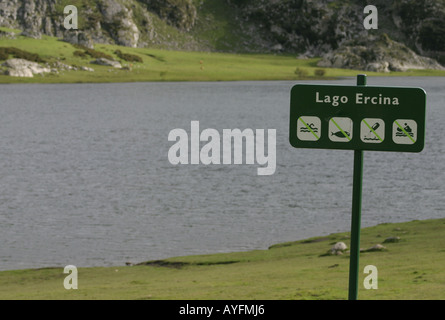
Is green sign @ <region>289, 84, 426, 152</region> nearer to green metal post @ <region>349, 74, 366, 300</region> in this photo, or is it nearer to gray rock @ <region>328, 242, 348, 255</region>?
green metal post @ <region>349, 74, 366, 300</region>

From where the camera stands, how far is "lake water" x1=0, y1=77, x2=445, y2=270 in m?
38.8

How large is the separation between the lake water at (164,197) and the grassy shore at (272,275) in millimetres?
3405

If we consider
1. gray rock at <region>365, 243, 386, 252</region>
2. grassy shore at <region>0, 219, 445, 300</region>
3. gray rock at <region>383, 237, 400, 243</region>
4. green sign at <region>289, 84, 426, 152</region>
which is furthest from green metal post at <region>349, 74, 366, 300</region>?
gray rock at <region>383, 237, 400, 243</region>

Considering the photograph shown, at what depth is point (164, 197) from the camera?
5491 centimetres

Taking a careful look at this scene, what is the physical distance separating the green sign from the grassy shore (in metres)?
6.67

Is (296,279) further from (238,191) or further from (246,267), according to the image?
(238,191)

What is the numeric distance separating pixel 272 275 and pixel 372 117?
44.5 ft

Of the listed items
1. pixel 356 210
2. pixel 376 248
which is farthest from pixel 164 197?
pixel 356 210

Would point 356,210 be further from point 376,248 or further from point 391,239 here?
point 391,239

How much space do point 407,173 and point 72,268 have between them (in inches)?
1667

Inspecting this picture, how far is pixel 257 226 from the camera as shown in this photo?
43250 millimetres

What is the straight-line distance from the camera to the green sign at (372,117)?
13031 mm

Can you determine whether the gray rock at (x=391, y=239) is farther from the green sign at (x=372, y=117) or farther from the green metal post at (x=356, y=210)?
the green sign at (x=372, y=117)
